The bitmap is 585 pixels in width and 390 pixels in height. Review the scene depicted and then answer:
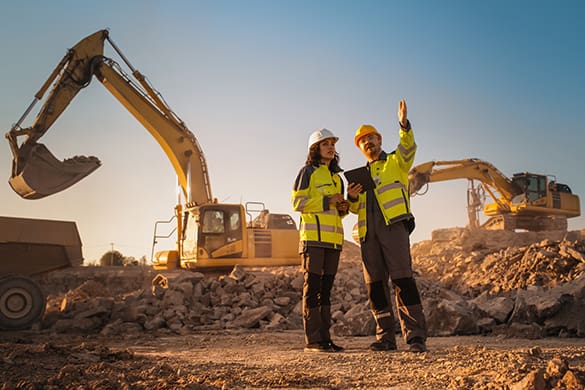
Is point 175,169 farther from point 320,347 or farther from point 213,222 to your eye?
point 320,347

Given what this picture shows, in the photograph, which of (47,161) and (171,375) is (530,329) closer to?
(171,375)

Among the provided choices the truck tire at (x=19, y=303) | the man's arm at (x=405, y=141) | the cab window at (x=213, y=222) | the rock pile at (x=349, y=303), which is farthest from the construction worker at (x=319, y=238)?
the cab window at (x=213, y=222)

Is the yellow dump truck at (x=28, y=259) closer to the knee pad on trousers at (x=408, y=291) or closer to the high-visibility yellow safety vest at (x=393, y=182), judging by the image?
the high-visibility yellow safety vest at (x=393, y=182)

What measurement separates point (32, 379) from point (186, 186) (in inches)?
400

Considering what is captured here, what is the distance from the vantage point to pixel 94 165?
460 inches

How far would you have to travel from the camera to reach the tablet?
17.0 feet

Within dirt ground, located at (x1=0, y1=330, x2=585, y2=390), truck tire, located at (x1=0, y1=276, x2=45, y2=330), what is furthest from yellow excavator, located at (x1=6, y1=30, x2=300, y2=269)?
dirt ground, located at (x1=0, y1=330, x2=585, y2=390)

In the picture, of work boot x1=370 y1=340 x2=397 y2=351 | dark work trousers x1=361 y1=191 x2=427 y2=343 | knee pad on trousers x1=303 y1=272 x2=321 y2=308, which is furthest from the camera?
knee pad on trousers x1=303 y1=272 x2=321 y2=308

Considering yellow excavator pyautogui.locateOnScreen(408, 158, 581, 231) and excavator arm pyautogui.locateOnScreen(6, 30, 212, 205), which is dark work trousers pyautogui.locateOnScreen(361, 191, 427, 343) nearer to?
excavator arm pyautogui.locateOnScreen(6, 30, 212, 205)

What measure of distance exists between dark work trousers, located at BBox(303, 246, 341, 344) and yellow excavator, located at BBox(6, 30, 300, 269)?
730 centimetres

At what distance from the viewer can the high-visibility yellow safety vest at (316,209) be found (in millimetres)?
5250

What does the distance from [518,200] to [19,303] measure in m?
19.2

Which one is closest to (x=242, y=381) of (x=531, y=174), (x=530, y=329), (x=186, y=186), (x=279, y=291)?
(x=530, y=329)

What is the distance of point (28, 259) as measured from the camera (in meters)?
9.98
